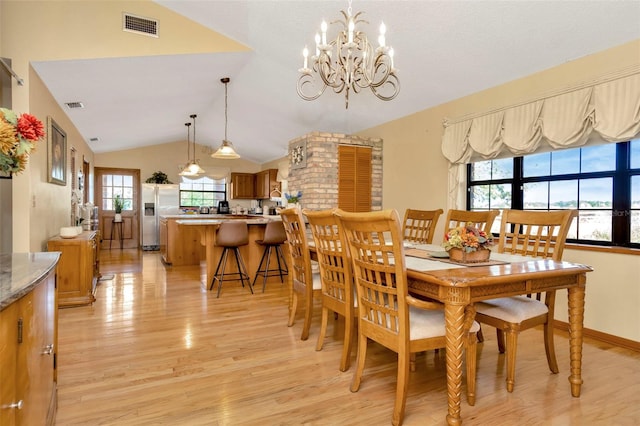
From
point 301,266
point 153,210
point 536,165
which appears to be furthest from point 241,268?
point 153,210

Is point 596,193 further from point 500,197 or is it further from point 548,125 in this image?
point 500,197

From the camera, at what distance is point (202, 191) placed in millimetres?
10195

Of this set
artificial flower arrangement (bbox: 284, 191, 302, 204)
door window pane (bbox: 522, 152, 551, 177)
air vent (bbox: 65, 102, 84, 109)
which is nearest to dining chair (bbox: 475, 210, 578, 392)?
door window pane (bbox: 522, 152, 551, 177)

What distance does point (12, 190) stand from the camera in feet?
10.3

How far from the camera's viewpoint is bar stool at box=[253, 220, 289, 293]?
15.3 feet

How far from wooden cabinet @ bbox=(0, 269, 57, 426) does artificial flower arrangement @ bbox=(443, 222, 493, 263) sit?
6.65 feet

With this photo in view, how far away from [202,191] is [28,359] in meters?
9.34

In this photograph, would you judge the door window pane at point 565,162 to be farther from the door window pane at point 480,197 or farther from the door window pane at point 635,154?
the door window pane at point 480,197

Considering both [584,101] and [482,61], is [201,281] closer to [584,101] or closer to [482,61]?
[482,61]

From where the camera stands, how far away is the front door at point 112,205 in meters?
8.95

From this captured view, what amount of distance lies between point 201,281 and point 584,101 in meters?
4.76

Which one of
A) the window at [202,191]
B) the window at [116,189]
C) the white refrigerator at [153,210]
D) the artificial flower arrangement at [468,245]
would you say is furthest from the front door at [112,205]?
the artificial flower arrangement at [468,245]

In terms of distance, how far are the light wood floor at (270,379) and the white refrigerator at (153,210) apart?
5690mm

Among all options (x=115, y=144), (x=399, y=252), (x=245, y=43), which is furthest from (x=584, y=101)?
(x=115, y=144)
